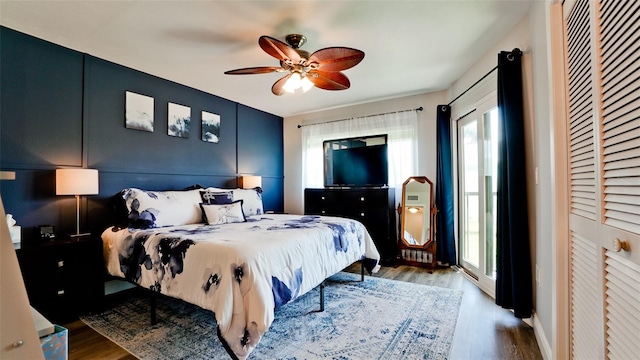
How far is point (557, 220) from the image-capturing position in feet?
4.96

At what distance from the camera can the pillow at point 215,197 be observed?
3.22 m

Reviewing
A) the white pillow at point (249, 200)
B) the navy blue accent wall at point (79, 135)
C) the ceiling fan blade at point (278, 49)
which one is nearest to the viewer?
the ceiling fan blade at point (278, 49)

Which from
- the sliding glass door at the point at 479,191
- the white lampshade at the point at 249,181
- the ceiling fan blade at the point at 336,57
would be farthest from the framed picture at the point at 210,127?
the sliding glass door at the point at 479,191

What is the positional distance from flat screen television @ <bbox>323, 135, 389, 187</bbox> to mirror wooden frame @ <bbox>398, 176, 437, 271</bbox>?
44cm

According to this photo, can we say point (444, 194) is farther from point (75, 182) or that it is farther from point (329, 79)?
point (75, 182)

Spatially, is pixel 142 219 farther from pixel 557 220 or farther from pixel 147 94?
pixel 557 220

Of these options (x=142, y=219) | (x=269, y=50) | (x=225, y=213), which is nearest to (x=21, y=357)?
(x=269, y=50)

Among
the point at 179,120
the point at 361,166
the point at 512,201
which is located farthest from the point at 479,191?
the point at 179,120

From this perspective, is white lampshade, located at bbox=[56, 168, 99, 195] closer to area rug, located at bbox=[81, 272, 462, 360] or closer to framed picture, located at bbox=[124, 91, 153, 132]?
framed picture, located at bbox=[124, 91, 153, 132]

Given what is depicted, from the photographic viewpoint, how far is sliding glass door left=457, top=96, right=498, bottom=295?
9.34ft

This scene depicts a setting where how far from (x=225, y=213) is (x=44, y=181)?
5.20 feet

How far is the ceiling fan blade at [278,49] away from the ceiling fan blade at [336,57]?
0.14 metres

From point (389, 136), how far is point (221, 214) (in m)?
2.72

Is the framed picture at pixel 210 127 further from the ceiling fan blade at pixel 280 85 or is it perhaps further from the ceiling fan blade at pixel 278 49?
the ceiling fan blade at pixel 278 49
